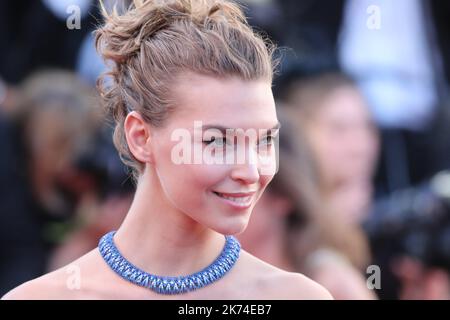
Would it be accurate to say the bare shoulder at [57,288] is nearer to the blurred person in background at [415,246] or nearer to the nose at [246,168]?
the nose at [246,168]

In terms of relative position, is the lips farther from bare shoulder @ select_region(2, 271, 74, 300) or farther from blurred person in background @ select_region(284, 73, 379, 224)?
blurred person in background @ select_region(284, 73, 379, 224)

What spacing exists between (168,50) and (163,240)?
56 centimetres

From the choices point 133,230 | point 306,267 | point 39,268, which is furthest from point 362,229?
point 133,230

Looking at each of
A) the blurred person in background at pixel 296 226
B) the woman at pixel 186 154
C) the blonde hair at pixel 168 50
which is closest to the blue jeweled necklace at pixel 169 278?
the woman at pixel 186 154

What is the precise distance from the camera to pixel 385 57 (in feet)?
21.4

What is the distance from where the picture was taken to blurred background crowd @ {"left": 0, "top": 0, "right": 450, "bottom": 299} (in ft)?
16.2

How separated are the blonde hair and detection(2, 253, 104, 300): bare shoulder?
377 mm

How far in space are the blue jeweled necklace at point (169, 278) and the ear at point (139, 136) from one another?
30 cm

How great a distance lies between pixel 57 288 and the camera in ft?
9.89

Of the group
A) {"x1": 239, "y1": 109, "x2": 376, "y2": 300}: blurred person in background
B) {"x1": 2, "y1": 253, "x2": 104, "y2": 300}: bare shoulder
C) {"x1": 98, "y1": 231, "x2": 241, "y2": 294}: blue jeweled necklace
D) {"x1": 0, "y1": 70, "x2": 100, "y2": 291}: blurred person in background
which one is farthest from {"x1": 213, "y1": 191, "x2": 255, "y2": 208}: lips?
{"x1": 0, "y1": 70, "x2": 100, "y2": 291}: blurred person in background

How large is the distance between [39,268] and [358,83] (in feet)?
7.66
